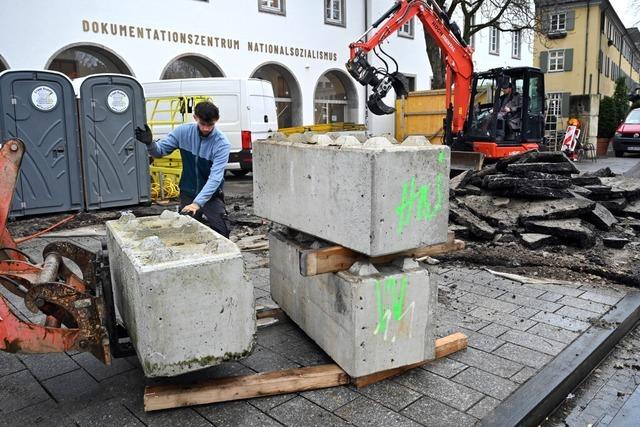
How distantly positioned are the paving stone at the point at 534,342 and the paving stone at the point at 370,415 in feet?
4.87

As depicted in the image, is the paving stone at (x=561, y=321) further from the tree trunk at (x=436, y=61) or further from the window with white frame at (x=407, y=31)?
the window with white frame at (x=407, y=31)

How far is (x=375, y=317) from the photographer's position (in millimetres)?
3418

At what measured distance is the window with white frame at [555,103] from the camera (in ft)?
137

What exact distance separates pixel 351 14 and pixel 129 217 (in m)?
19.7

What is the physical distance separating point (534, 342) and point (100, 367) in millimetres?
3123

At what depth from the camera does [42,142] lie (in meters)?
9.51

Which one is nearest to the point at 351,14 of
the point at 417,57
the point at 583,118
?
the point at 417,57

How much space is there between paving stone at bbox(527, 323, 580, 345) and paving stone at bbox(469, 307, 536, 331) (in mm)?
71

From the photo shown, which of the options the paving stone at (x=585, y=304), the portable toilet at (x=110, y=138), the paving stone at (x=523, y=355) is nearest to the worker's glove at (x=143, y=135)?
the paving stone at (x=523, y=355)

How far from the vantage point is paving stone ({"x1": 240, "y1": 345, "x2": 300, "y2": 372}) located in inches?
149

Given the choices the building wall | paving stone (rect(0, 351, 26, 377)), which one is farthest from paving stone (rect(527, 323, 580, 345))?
the building wall

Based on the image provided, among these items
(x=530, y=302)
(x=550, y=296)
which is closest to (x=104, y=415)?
(x=530, y=302)

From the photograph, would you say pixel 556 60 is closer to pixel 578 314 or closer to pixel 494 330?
pixel 578 314

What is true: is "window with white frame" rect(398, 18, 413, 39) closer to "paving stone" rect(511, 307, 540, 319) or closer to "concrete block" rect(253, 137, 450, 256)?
"paving stone" rect(511, 307, 540, 319)
